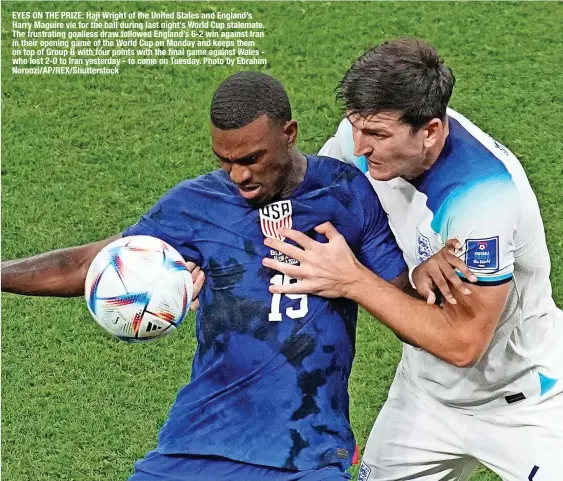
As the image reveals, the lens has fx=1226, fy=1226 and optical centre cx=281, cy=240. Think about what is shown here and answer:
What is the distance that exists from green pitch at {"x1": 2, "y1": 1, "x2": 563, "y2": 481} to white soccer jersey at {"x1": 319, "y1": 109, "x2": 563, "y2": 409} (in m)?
1.53

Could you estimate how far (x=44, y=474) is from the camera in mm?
7629

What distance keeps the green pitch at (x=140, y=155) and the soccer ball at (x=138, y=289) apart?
2462 millimetres

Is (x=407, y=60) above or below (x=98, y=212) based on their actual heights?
above

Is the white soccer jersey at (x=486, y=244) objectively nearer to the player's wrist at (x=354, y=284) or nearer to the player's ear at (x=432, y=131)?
the player's ear at (x=432, y=131)

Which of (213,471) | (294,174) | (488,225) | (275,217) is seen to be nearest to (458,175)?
(488,225)

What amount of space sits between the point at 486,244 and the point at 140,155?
5.55 metres

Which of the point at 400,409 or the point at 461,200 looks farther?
the point at 400,409

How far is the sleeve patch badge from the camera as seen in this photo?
5.61 m

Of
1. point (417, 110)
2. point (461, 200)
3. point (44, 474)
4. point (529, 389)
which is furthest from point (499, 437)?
point (44, 474)

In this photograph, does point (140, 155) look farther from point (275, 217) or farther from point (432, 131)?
point (432, 131)

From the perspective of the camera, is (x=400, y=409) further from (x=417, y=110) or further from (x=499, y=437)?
(x=417, y=110)

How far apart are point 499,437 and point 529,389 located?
31 centimetres

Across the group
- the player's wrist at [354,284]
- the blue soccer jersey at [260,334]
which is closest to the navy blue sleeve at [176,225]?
the blue soccer jersey at [260,334]

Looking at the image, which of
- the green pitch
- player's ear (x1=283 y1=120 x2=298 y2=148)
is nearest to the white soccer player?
player's ear (x1=283 y1=120 x2=298 y2=148)
